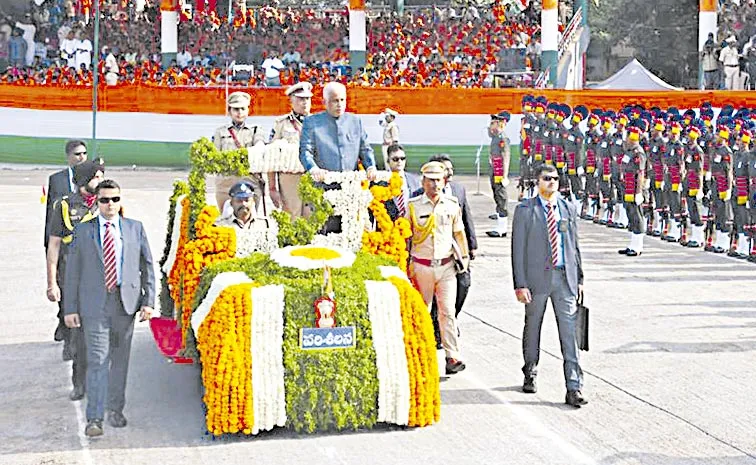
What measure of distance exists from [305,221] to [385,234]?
1.97 feet

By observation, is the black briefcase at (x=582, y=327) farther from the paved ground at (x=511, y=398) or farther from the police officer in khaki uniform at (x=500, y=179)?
the police officer in khaki uniform at (x=500, y=179)

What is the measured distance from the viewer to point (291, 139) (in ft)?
40.0

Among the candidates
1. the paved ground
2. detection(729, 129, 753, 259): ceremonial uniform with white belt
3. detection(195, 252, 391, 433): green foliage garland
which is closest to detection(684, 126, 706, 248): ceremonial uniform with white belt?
detection(729, 129, 753, 259): ceremonial uniform with white belt

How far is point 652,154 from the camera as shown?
20375mm

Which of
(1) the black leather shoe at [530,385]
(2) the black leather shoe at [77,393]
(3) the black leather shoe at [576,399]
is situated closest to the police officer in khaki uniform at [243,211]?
(2) the black leather shoe at [77,393]

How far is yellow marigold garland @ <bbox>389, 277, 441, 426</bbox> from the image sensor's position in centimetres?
923

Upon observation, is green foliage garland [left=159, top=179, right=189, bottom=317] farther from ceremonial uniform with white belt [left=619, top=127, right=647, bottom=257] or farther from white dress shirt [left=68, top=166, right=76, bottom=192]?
ceremonial uniform with white belt [left=619, top=127, right=647, bottom=257]

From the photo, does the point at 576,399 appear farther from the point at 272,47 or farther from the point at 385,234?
the point at 272,47

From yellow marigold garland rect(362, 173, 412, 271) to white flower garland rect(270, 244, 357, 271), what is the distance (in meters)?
0.44

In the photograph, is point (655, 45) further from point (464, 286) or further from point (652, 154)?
point (464, 286)

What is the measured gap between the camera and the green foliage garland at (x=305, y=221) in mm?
10039

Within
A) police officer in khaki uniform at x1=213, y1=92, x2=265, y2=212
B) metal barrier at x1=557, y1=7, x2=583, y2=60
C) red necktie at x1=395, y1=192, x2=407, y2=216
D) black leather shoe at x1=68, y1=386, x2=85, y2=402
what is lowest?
black leather shoe at x1=68, y1=386, x2=85, y2=402

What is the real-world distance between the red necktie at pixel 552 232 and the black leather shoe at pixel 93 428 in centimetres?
341

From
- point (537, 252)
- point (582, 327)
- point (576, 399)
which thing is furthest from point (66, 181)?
point (576, 399)
